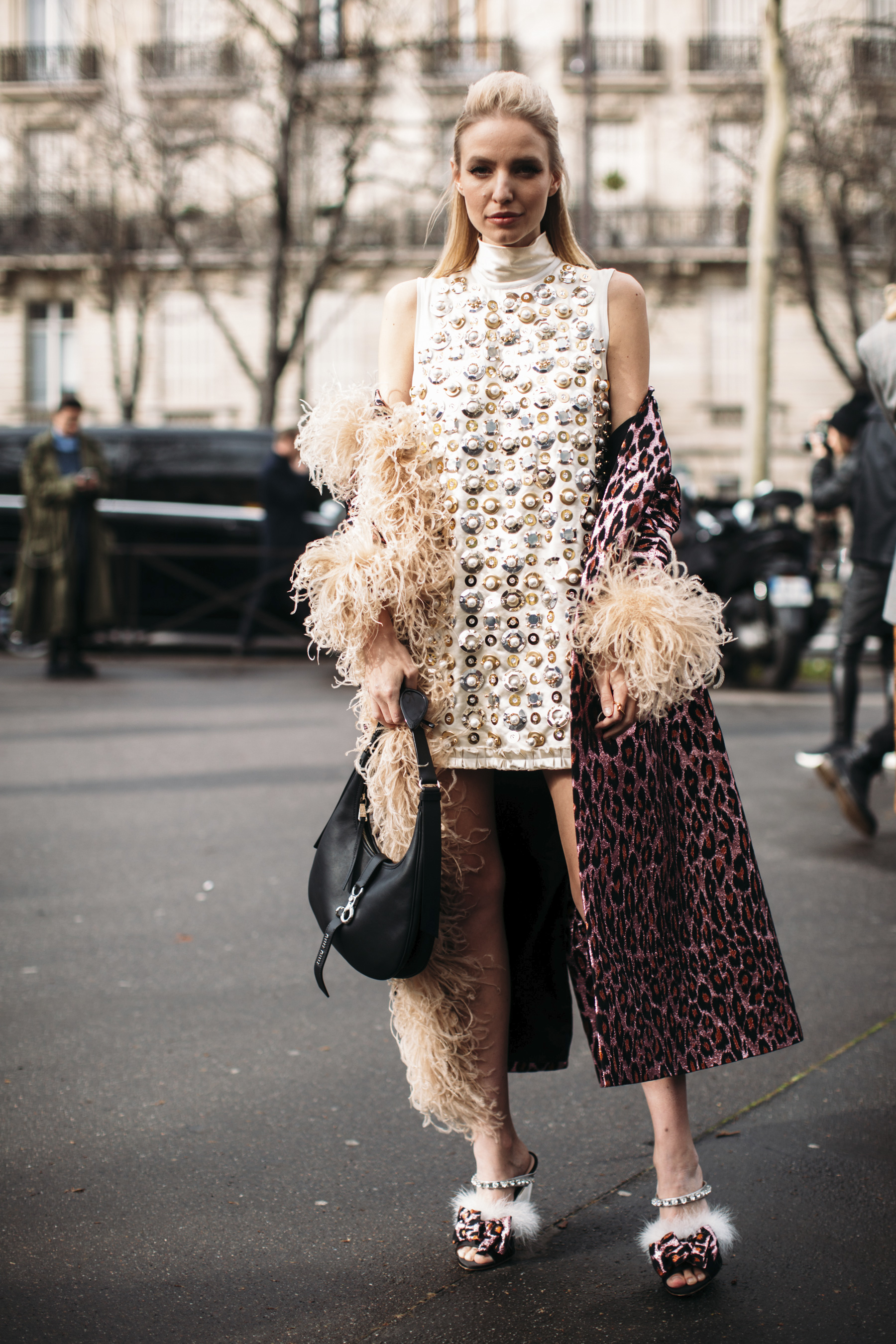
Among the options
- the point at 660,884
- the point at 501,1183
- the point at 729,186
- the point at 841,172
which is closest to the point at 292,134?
the point at 841,172

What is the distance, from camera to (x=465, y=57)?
30125 mm

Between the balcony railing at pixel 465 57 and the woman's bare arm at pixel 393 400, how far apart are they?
13.2 meters

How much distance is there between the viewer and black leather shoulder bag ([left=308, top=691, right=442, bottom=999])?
2219 mm

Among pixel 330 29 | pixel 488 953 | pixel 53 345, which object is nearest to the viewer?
pixel 488 953

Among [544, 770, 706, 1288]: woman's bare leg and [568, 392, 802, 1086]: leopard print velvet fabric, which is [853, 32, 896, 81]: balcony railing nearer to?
[568, 392, 802, 1086]: leopard print velvet fabric

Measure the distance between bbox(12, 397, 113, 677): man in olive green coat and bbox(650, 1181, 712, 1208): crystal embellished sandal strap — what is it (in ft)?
29.7

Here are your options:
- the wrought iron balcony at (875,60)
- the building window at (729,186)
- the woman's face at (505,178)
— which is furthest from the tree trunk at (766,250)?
the building window at (729,186)

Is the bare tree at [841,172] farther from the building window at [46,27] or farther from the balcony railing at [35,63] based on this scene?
the building window at [46,27]

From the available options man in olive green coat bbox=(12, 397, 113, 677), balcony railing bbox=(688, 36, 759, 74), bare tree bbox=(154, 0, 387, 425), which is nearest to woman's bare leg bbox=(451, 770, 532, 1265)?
man in olive green coat bbox=(12, 397, 113, 677)

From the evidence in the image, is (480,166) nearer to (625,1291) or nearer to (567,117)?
(625,1291)

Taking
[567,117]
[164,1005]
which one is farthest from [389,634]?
[567,117]

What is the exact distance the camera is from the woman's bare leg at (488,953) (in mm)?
2406

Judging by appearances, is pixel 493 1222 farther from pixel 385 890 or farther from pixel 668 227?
pixel 668 227

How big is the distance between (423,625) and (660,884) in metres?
0.60
